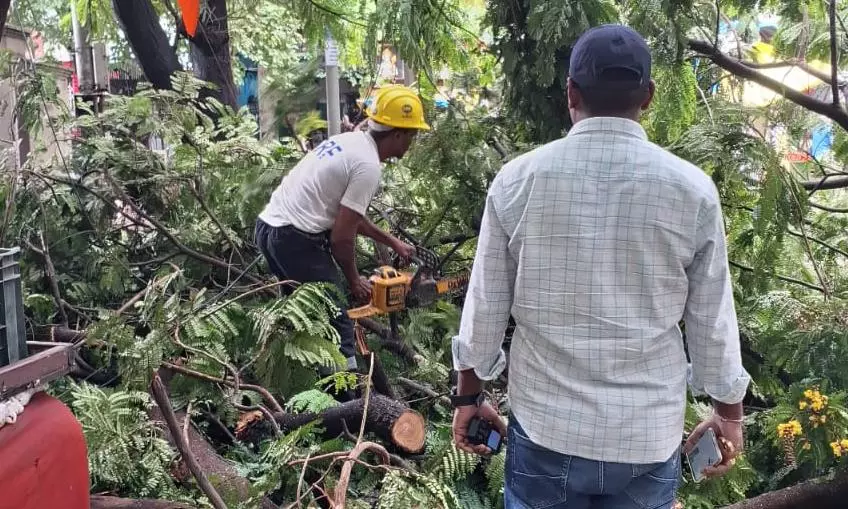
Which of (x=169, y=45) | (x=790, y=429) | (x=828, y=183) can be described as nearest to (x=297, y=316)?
(x=790, y=429)

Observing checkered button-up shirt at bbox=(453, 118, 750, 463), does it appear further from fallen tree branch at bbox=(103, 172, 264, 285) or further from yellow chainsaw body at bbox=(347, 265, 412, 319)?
fallen tree branch at bbox=(103, 172, 264, 285)

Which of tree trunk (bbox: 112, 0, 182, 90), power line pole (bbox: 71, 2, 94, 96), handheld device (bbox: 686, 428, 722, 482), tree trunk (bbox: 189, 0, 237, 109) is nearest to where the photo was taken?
handheld device (bbox: 686, 428, 722, 482)

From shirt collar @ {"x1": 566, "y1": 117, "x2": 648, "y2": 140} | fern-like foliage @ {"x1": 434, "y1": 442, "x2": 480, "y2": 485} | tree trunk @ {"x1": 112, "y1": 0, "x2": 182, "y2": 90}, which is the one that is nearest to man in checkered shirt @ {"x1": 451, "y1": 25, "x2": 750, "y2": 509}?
shirt collar @ {"x1": 566, "y1": 117, "x2": 648, "y2": 140}

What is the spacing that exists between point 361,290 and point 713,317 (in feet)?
8.68

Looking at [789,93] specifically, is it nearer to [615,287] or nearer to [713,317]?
[713,317]

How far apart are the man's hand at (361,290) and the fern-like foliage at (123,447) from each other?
4.78 ft

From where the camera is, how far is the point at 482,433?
2148 millimetres

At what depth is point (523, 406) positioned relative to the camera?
6.38 ft

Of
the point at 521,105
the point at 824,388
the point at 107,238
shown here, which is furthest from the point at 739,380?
the point at 107,238

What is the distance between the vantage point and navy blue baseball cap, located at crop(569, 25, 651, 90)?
1729mm

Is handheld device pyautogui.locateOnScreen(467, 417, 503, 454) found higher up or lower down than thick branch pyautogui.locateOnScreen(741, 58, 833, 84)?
lower down

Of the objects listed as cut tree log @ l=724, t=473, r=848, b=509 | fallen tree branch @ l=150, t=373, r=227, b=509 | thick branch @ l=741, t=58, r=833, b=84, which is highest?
thick branch @ l=741, t=58, r=833, b=84

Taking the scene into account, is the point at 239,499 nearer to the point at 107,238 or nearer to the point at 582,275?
the point at 582,275

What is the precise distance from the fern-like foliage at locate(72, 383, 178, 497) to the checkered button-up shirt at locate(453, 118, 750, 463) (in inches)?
68.1
